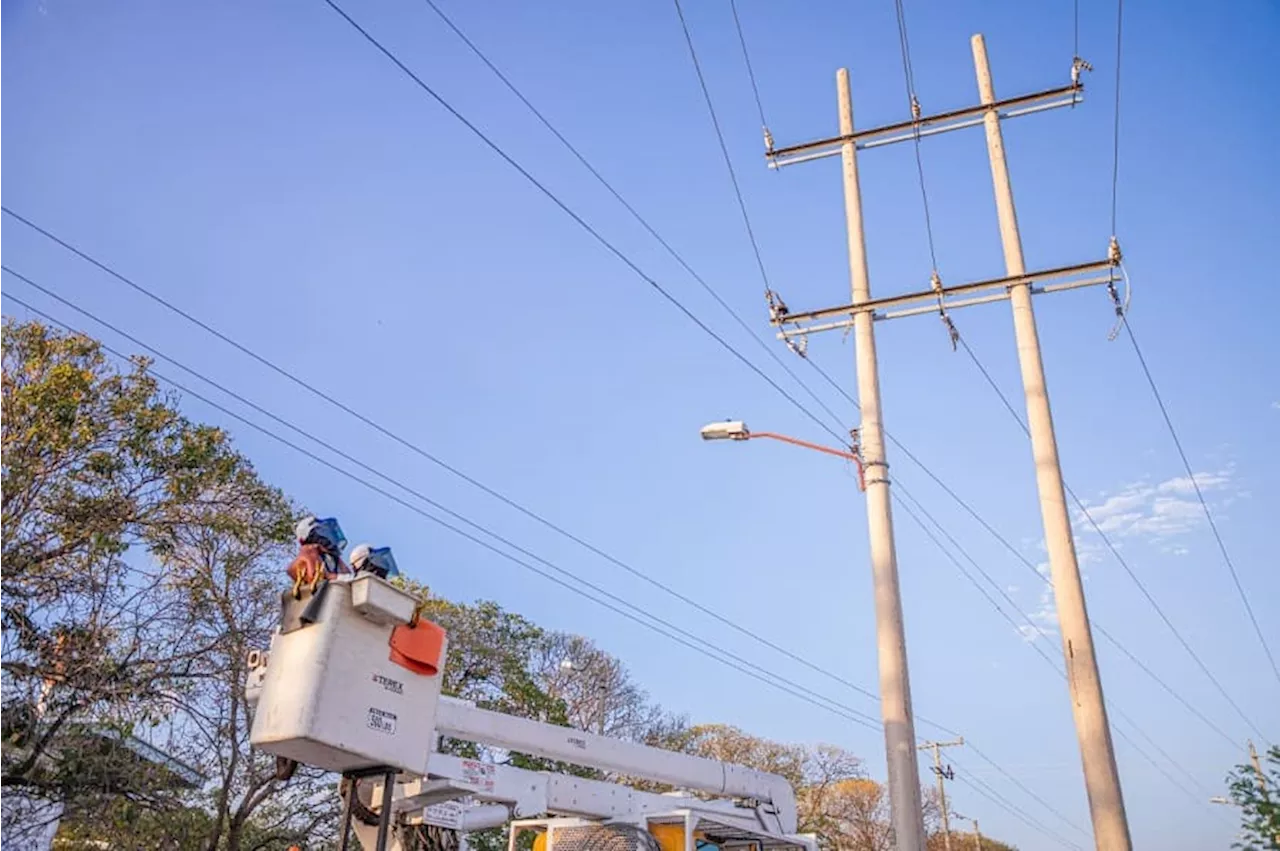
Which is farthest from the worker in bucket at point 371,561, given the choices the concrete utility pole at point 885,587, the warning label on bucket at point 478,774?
the concrete utility pole at point 885,587

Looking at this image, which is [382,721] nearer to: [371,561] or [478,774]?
[371,561]

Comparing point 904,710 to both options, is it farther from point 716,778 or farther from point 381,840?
point 381,840

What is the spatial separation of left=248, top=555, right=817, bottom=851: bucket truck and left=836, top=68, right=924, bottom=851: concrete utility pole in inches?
74.3

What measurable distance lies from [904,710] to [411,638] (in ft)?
19.6

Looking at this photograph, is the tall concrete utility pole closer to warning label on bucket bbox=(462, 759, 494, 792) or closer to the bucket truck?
the bucket truck

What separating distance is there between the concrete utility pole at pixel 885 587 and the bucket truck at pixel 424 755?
6.19 ft

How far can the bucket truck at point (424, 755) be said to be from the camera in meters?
3.36

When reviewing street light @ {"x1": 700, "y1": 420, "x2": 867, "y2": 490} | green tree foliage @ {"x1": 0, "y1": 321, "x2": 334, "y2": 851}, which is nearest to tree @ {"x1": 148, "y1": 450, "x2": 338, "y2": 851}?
green tree foliage @ {"x1": 0, "y1": 321, "x2": 334, "y2": 851}

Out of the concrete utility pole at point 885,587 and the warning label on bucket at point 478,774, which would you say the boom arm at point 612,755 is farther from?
the concrete utility pole at point 885,587

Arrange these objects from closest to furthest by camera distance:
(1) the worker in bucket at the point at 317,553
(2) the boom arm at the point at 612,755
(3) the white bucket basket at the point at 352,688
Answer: (3) the white bucket basket at the point at 352,688 → (1) the worker in bucket at the point at 317,553 → (2) the boom arm at the point at 612,755

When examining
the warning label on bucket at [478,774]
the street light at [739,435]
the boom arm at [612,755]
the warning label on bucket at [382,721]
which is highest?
the street light at [739,435]

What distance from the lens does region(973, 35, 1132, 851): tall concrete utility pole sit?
27.2 ft

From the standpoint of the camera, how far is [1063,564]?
370 inches

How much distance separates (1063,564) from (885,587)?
6.31ft
